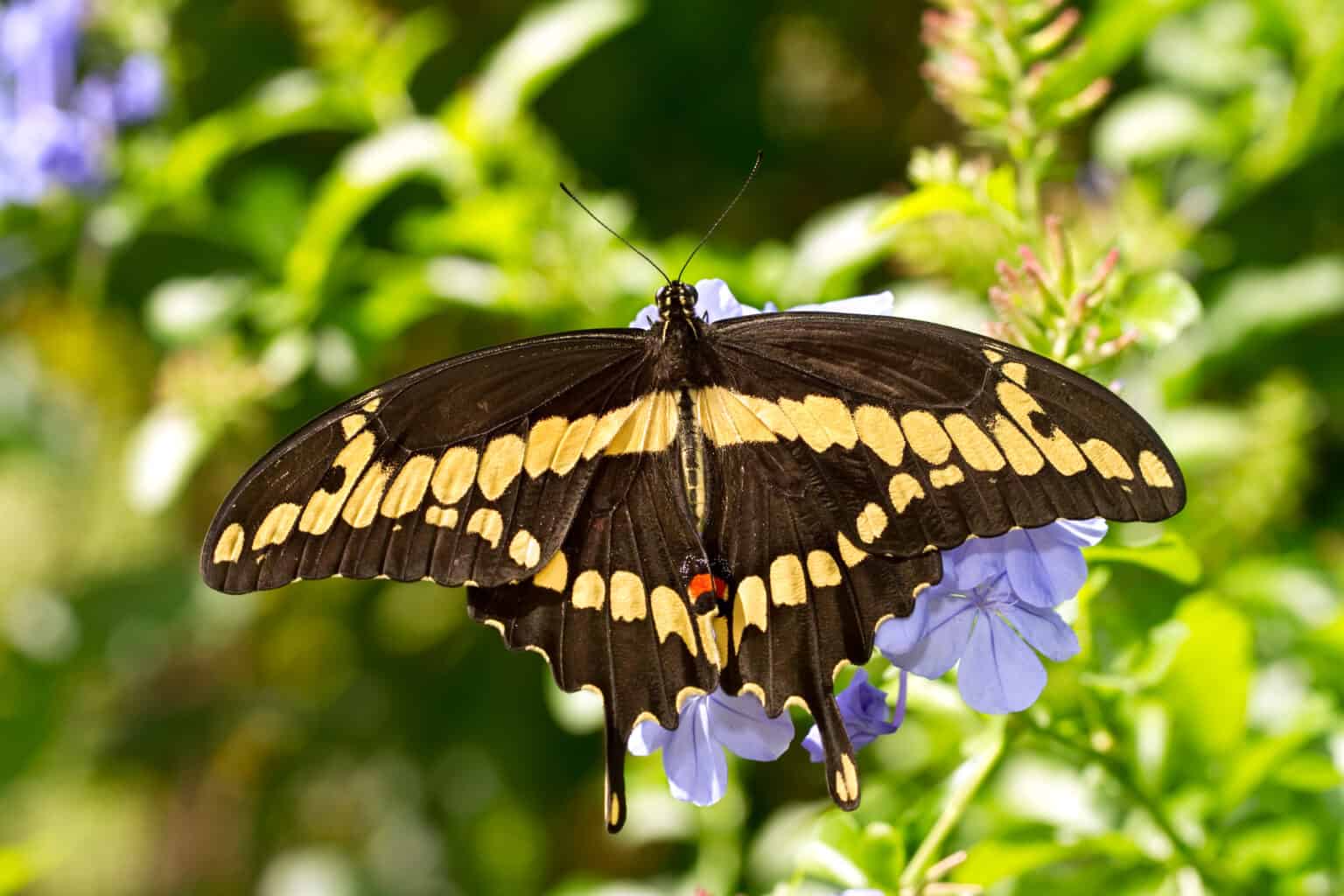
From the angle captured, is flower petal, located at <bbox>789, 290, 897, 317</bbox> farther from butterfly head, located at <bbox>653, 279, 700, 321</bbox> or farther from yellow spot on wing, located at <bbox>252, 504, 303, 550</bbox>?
yellow spot on wing, located at <bbox>252, 504, 303, 550</bbox>

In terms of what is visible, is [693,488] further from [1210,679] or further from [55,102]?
[55,102]

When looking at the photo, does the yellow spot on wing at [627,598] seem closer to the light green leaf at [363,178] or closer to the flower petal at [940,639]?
the flower petal at [940,639]

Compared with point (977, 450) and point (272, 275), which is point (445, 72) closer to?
point (272, 275)

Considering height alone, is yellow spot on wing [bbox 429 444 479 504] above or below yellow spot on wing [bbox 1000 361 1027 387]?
above

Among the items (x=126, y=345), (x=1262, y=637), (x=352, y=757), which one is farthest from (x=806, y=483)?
(x=126, y=345)

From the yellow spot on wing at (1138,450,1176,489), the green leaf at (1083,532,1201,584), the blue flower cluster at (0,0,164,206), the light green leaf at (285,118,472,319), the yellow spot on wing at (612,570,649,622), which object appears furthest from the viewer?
the blue flower cluster at (0,0,164,206)

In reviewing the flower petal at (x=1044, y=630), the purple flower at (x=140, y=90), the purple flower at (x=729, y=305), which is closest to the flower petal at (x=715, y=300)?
the purple flower at (x=729, y=305)

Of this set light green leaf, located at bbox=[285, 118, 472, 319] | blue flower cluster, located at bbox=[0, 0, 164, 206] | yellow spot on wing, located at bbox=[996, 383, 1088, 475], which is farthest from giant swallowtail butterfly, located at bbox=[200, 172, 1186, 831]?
blue flower cluster, located at bbox=[0, 0, 164, 206]
